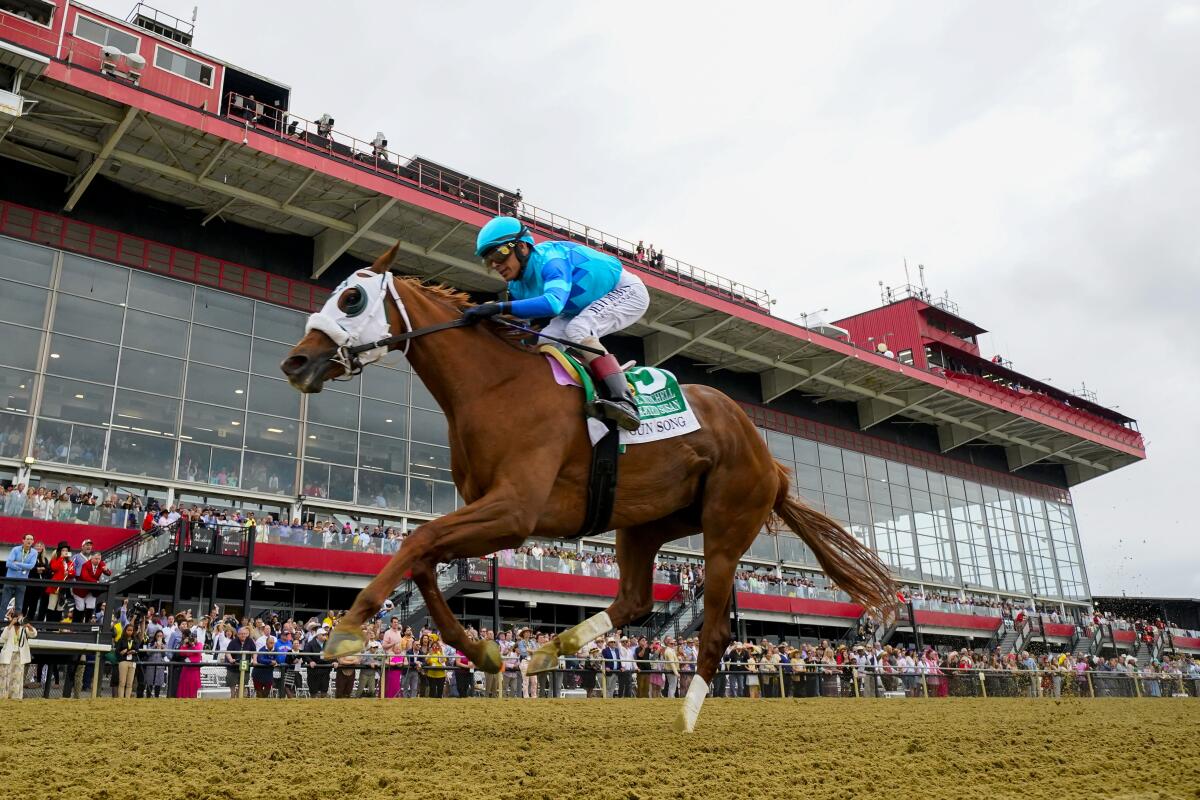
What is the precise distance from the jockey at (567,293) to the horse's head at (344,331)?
55 cm

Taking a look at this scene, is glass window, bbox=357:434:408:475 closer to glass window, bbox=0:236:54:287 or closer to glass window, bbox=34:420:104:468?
glass window, bbox=34:420:104:468

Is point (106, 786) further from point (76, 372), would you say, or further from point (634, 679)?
point (76, 372)

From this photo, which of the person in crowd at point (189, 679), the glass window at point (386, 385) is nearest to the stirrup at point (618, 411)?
the person in crowd at point (189, 679)

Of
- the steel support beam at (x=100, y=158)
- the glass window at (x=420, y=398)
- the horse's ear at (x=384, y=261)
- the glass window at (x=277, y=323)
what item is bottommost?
the horse's ear at (x=384, y=261)

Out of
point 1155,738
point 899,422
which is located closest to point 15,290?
point 1155,738

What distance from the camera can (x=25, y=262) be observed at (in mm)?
25734

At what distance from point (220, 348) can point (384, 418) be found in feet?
20.5

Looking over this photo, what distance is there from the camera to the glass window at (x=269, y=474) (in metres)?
28.3

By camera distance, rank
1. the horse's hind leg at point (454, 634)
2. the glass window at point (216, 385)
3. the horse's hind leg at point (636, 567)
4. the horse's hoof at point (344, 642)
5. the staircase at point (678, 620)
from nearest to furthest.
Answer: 1. the horse's hoof at point (344, 642)
2. the horse's hind leg at point (454, 634)
3. the horse's hind leg at point (636, 567)
4. the glass window at point (216, 385)
5. the staircase at point (678, 620)

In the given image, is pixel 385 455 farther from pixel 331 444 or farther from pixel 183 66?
pixel 183 66

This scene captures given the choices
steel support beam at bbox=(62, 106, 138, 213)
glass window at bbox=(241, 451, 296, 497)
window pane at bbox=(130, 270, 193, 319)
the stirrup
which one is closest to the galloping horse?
→ the stirrup

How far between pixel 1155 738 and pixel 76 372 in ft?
93.4

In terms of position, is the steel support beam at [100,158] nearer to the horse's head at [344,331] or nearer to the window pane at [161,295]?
the window pane at [161,295]

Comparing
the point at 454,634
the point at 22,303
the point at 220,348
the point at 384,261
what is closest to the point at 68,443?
the point at 22,303
